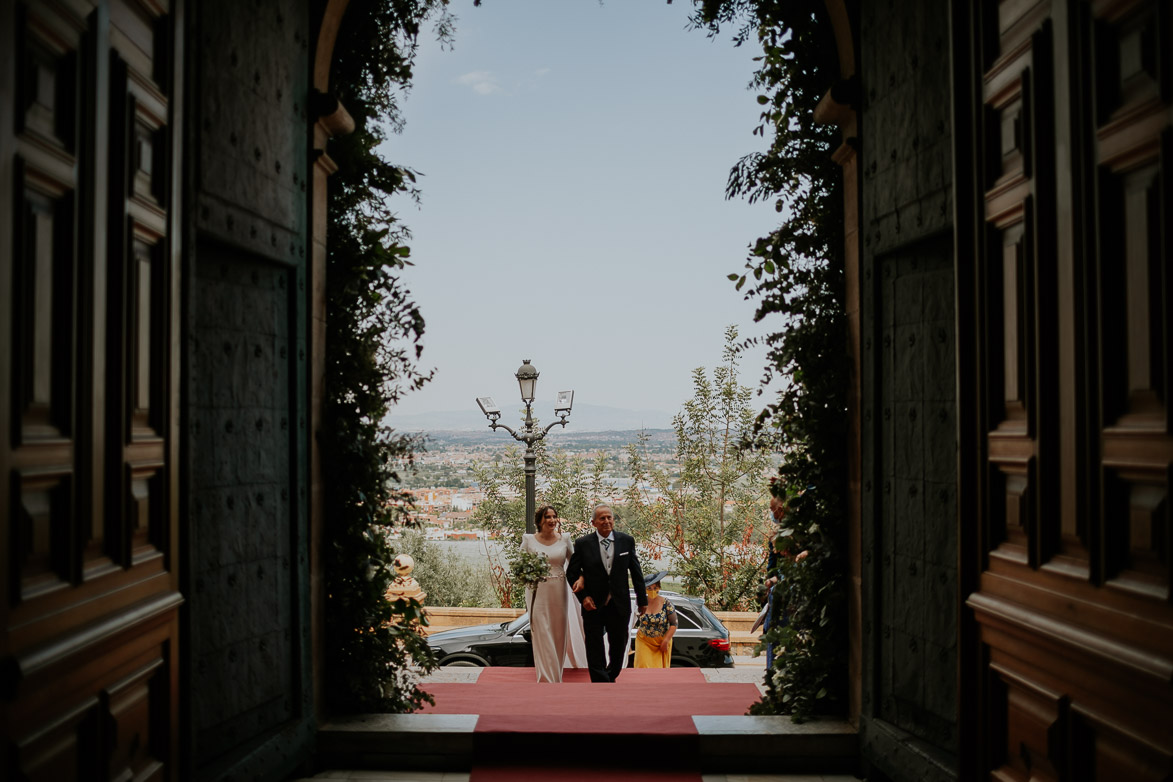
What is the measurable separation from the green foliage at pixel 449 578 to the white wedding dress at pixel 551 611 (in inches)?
275

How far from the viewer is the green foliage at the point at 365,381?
4.36m

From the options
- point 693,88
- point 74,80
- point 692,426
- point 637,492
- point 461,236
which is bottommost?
point 637,492

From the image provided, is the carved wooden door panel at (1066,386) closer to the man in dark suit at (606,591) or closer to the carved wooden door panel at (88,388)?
the carved wooden door panel at (88,388)

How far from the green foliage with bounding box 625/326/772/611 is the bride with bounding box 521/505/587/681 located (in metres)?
5.94

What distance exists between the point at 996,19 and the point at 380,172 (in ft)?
10.1

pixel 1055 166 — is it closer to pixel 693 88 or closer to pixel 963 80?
pixel 963 80

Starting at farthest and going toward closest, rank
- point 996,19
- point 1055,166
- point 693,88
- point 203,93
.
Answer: point 693,88 < point 203,93 < point 996,19 < point 1055,166

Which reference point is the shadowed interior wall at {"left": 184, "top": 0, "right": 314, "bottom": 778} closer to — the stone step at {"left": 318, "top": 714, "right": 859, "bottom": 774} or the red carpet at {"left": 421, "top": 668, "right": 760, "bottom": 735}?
the stone step at {"left": 318, "top": 714, "right": 859, "bottom": 774}

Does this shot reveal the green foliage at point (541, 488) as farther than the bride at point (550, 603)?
Yes

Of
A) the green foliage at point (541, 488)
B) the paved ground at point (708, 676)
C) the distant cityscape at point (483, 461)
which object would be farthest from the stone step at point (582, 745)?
the green foliage at point (541, 488)

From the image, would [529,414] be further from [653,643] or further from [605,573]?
[605,573]

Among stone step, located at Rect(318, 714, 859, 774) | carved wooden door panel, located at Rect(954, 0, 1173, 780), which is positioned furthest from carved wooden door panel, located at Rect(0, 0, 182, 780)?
carved wooden door panel, located at Rect(954, 0, 1173, 780)

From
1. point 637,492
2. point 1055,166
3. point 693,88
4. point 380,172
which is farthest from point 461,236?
point 1055,166

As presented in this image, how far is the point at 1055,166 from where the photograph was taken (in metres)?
2.35
